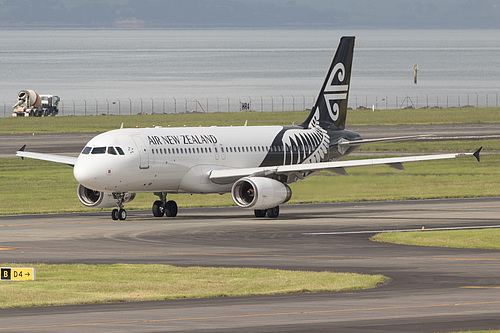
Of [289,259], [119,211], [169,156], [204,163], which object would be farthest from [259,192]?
[289,259]

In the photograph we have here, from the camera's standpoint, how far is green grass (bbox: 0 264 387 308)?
1271 inches

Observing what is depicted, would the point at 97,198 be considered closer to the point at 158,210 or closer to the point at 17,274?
the point at 158,210

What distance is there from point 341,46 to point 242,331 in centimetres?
4568

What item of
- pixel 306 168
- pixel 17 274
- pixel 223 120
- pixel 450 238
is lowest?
pixel 450 238

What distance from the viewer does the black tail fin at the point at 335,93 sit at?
69.3 metres

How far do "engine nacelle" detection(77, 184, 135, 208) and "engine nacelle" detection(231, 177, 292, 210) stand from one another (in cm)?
619

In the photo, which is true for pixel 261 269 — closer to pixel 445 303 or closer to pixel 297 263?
pixel 297 263

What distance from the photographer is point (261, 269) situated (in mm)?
38531

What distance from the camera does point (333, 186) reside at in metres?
63.5

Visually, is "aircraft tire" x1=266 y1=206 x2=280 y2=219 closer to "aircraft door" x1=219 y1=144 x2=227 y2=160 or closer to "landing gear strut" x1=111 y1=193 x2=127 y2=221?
"aircraft door" x1=219 y1=144 x2=227 y2=160

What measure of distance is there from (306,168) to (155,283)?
25.3 metres

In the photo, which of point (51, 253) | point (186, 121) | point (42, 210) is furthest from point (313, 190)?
point (186, 121)

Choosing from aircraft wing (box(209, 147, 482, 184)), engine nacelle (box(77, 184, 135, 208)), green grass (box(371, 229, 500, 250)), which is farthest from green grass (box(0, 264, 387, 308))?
aircraft wing (box(209, 147, 482, 184))

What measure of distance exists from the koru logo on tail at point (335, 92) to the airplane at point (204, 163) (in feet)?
6.86
